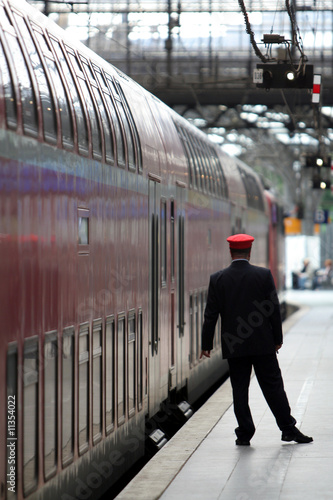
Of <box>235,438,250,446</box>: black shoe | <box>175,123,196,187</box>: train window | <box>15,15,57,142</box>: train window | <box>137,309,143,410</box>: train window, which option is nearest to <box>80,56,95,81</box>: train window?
<box>15,15,57,142</box>: train window

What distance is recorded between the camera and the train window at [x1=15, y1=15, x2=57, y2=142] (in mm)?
6559

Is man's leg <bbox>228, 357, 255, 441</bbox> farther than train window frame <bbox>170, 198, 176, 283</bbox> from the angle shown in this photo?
No

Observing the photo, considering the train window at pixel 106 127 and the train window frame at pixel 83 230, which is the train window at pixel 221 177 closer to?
the train window at pixel 106 127

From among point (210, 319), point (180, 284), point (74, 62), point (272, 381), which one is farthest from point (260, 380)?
point (180, 284)

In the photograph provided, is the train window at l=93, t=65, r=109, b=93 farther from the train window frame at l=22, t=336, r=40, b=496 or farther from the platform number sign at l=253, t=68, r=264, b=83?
the platform number sign at l=253, t=68, r=264, b=83

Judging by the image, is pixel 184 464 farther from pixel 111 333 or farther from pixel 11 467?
pixel 11 467

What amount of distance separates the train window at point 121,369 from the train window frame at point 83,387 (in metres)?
1.25

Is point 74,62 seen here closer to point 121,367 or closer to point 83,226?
point 83,226

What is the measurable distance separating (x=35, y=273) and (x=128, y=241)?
3.19 m

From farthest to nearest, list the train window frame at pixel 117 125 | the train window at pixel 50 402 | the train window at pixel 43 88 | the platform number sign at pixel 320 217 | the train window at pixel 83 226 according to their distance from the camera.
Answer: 1. the platform number sign at pixel 320 217
2. the train window frame at pixel 117 125
3. the train window at pixel 83 226
4. the train window at pixel 50 402
5. the train window at pixel 43 88

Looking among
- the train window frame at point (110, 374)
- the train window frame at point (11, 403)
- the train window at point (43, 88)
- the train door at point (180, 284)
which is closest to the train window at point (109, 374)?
the train window frame at point (110, 374)

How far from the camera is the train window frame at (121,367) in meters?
9.15

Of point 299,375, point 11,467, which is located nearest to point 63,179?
point 11,467

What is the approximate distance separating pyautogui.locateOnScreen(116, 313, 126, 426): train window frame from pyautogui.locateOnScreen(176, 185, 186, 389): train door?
358 centimetres
